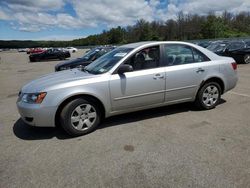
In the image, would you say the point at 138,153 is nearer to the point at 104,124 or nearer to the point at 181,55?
the point at 104,124

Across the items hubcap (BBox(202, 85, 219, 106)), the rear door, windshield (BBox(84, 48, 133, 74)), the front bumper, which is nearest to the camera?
the front bumper

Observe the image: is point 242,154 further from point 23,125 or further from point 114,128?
point 23,125

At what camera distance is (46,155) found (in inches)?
141

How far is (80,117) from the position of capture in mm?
4191

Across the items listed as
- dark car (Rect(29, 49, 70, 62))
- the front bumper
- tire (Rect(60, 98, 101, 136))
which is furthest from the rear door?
dark car (Rect(29, 49, 70, 62))

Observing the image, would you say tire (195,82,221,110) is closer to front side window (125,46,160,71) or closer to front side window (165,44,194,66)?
front side window (165,44,194,66)

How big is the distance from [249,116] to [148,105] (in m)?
2.10

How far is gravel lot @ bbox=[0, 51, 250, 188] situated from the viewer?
2900mm

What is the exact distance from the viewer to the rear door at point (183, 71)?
4773mm

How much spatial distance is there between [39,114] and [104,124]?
1317 mm

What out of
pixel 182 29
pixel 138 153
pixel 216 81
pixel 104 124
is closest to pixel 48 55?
pixel 104 124

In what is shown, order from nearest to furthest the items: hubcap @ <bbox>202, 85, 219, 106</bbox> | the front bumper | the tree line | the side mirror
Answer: the front bumper, the side mirror, hubcap @ <bbox>202, 85, 219, 106</bbox>, the tree line

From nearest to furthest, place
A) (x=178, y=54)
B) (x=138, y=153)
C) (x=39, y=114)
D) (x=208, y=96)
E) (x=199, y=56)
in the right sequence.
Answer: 1. (x=138, y=153)
2. (x=39, y=114)
3. (x=178, y=54)
4. (x=199, y=56)
5. (x=208, y=96)

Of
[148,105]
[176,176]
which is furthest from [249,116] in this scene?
[176,176]
